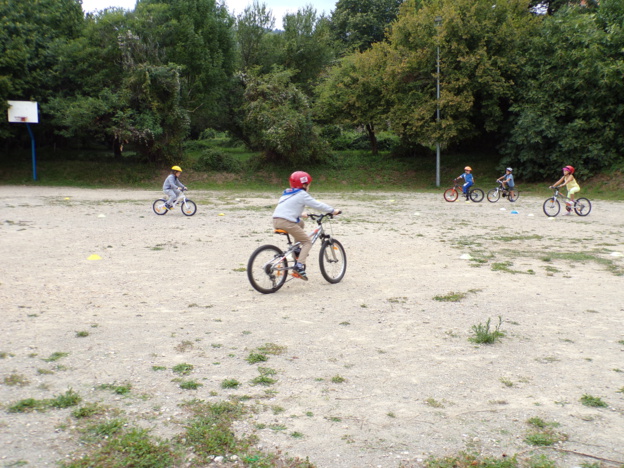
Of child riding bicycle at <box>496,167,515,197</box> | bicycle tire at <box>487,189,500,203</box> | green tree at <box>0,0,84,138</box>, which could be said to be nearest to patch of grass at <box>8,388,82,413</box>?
child riding bicycle at <box>496,167,515,197</box>

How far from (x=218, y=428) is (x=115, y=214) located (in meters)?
13.2

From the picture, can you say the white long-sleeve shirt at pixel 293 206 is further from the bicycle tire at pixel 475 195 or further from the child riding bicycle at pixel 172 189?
the bicycle tire at pixel 475 195

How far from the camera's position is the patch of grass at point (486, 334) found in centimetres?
499

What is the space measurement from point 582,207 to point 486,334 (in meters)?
13.5

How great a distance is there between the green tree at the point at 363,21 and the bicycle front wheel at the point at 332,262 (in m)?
39.3

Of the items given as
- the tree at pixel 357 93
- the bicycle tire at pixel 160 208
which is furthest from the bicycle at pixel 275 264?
the tree at pixel 357 93

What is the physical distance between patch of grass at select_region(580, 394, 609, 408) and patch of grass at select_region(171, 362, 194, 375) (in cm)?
296

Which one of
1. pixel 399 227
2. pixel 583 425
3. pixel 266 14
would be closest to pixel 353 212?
pixel 399 227

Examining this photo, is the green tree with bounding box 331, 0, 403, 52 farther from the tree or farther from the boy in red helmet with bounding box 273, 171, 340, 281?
the boy in red helmet with bounding box 273, 171, 340, 281

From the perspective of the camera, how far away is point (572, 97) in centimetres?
2638

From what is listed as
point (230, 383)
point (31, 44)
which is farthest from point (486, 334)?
point (31, 44)

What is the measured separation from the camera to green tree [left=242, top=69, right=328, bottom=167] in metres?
29.3

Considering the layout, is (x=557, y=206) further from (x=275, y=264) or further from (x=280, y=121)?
(x=280, y=121)

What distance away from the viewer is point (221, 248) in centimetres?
1004
